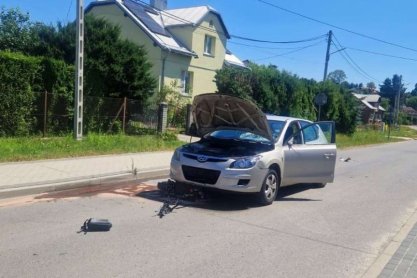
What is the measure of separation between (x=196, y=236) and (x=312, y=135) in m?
4.60

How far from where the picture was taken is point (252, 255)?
18.1 ft

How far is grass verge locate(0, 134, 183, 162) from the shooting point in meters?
11.6

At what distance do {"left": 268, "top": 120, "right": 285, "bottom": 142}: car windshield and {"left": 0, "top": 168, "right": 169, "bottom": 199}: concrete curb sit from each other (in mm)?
3215

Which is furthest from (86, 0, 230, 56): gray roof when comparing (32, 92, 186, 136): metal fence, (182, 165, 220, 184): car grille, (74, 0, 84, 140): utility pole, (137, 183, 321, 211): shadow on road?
(182, 165, 220, 184): car grille

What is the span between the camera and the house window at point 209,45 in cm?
3272

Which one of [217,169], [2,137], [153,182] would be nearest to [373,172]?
[153,182]

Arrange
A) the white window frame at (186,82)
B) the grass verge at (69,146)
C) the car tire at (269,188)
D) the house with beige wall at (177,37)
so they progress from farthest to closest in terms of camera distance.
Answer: the white window frame at (186,82)
the house with beige wall at (177,37)
the grass verge at (69,146)
the car tire at (269,188)

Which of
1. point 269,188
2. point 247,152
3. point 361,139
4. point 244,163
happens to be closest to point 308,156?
point 269,188

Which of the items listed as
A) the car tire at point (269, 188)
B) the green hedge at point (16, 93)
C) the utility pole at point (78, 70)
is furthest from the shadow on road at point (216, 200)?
the green hedge at point (16, 93)

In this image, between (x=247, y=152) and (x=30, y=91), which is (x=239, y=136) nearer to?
(x=247, y=152)

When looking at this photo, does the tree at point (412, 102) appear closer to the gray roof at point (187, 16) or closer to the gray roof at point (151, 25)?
the gray roof at point (187, 16)

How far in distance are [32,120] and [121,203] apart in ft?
28.6

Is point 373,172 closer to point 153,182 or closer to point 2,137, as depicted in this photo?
point 153,182

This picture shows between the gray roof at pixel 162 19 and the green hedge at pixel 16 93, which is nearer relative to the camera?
the green hedge at pixel 16 93
